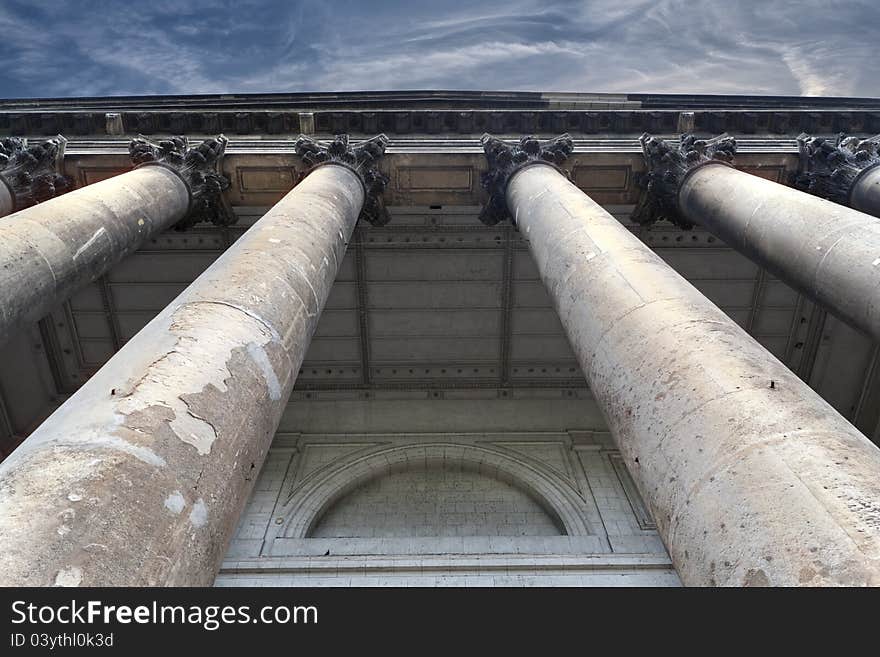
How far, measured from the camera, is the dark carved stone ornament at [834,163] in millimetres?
12336

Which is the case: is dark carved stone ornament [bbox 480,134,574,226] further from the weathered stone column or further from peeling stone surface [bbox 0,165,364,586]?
peeling stone surface [bbox 0,165,364,586]

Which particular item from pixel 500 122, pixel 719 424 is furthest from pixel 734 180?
pixel 719 424

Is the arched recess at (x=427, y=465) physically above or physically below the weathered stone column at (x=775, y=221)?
below

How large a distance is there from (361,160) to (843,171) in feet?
32.8

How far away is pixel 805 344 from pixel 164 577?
19.6 meters

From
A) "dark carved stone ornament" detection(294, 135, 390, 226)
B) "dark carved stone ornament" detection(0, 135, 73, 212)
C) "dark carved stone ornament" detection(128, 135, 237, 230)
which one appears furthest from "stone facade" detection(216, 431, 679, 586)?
"dark carved stone ornament" detection(0, 135, 73, 212)

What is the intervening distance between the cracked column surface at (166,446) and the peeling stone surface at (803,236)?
6.78 m

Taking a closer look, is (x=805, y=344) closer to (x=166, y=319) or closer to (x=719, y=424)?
(x=719, y=424)

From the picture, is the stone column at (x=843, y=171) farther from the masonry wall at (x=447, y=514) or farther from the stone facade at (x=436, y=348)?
the masonry wall at (x=447, y=514)

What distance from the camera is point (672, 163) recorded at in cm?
1252

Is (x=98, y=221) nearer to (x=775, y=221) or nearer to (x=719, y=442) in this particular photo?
(x=719, y=442)

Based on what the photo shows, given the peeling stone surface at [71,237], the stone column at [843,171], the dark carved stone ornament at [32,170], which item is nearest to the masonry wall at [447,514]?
the peeling stone surface at [71,237]

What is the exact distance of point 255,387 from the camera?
5.11 meters

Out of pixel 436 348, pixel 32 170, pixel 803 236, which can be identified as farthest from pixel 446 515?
pixel 32 170
